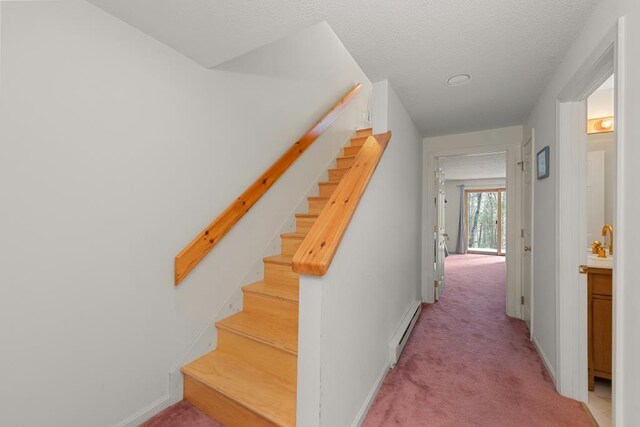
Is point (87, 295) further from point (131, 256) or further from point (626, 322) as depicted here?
point (626, 322)

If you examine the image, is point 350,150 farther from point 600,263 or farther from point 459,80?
point 600,263

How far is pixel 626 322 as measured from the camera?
3.36 ft

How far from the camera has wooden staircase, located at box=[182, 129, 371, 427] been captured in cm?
138

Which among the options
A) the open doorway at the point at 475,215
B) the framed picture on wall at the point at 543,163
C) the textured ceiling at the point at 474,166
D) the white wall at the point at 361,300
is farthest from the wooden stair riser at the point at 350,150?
the open doorway at the point at 475,215

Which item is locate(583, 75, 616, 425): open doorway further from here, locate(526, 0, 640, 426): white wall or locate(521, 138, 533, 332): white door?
locate(521, 138, 533, 332): white door

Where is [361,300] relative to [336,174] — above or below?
below

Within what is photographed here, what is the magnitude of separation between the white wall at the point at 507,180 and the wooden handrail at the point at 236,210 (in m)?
1.56

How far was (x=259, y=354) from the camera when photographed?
165cm

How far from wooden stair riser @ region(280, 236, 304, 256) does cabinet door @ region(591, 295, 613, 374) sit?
1.99 metres

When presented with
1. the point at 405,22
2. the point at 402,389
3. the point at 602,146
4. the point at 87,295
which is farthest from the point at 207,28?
the point at 602,146

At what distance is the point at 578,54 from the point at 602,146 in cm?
141

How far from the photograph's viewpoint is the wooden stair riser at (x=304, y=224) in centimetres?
250

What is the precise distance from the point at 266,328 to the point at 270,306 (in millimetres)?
141

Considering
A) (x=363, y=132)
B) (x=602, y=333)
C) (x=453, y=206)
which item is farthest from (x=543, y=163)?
(x=453, y=206)
